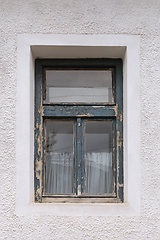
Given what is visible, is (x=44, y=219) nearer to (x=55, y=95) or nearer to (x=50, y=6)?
(x=55, y=95)

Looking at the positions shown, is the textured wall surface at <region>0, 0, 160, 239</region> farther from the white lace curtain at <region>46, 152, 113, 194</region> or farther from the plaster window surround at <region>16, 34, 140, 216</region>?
the white lace curtain at <region>46, 152, 113, 194</region>

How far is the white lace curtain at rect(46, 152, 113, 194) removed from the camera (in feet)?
8.13

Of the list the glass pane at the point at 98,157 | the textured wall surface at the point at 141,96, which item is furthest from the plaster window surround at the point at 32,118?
the glass pane at the point at 98,157

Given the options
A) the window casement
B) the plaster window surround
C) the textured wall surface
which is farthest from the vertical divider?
the textured wall surface

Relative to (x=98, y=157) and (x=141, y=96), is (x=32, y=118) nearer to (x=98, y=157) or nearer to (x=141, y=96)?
(x=98, y=157)

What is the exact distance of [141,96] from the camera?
2.28 m

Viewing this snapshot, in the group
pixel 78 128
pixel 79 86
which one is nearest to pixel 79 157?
pixel 78 128

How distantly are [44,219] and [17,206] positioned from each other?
30 centimetres

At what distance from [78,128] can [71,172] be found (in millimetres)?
502

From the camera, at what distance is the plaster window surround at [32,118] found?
2193 millimetres

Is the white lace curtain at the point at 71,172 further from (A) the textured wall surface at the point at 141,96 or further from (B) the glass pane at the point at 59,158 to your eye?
(A) the textured wall surface at the point at 141,96

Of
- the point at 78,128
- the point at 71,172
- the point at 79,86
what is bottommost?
the point at 71,172

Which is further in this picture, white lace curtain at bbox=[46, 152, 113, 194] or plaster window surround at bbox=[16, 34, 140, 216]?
white lace curtain at bbox=[46, 152, 113, 194]

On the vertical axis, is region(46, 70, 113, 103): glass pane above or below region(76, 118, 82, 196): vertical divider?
above
